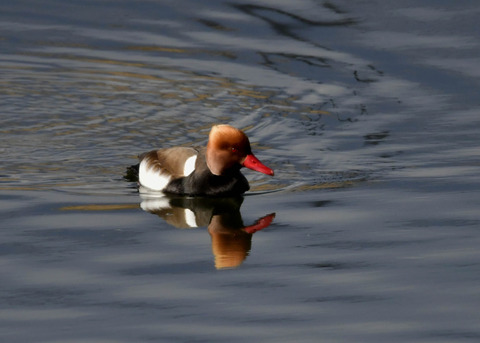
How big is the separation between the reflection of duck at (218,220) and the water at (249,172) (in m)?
0.03

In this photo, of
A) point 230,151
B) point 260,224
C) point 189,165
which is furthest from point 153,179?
point 260,224

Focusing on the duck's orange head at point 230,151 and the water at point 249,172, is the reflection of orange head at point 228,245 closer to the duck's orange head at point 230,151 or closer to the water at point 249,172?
the water at point 249,172

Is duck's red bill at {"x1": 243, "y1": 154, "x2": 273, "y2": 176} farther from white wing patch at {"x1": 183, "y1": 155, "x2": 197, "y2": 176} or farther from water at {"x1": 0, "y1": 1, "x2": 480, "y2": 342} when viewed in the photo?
white wing patch at {"x1": 183, "y1": 155, "x2": 197, "y2": 176}

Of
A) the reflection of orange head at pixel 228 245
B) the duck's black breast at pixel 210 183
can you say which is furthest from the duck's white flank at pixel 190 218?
the duck's black breast at pixel 210 183

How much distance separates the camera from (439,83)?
14914 mm

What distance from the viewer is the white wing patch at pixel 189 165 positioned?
37.5ft

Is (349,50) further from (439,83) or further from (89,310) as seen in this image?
(89,310)

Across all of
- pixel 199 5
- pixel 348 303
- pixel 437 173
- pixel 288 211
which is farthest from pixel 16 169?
pixel 199 5

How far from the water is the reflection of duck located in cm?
3

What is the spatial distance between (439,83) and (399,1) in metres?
3.81

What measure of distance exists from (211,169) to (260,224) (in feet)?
4.46

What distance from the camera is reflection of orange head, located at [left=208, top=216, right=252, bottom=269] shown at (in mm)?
8977

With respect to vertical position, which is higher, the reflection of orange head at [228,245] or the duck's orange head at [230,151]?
the duck's orange head at [230,151]

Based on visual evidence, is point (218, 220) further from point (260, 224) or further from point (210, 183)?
point (210, 183)
